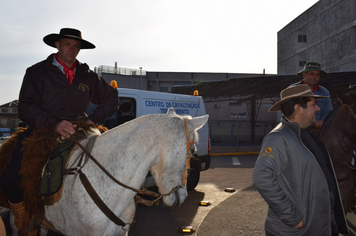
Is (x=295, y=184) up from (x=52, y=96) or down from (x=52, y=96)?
down

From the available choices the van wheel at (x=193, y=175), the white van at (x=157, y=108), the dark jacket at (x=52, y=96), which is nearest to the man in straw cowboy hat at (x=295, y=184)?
the dark jacket at (x=52, y=96)

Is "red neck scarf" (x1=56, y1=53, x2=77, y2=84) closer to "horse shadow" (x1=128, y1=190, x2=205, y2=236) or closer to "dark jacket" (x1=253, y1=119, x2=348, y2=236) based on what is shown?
"dark jacket" (x1=253, y1=119, x2=348, y2=236)

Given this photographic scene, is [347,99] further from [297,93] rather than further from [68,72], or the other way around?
[68,72]

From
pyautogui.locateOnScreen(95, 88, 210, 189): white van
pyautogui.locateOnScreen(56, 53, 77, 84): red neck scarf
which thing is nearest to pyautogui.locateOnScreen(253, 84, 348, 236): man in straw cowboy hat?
pyautogui.locateOnScreen(56, 53, 77, 84): red neck scarf

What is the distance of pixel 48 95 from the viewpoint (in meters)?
2.68

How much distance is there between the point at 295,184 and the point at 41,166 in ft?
7.07

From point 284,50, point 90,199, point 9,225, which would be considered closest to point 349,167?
point 90,199

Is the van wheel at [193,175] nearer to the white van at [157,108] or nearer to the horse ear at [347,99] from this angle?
the white van at [157,108]

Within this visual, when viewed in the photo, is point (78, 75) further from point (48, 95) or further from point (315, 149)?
point (315, 149)

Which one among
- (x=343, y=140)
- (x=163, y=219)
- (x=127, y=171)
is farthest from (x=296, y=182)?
(x=163, y=219)

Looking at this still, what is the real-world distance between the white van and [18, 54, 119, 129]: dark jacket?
339 cm

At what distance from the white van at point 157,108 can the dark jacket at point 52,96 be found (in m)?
3.39

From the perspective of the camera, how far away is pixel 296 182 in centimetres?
219

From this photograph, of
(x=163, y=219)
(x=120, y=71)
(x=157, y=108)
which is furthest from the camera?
(x=120, y=71)
